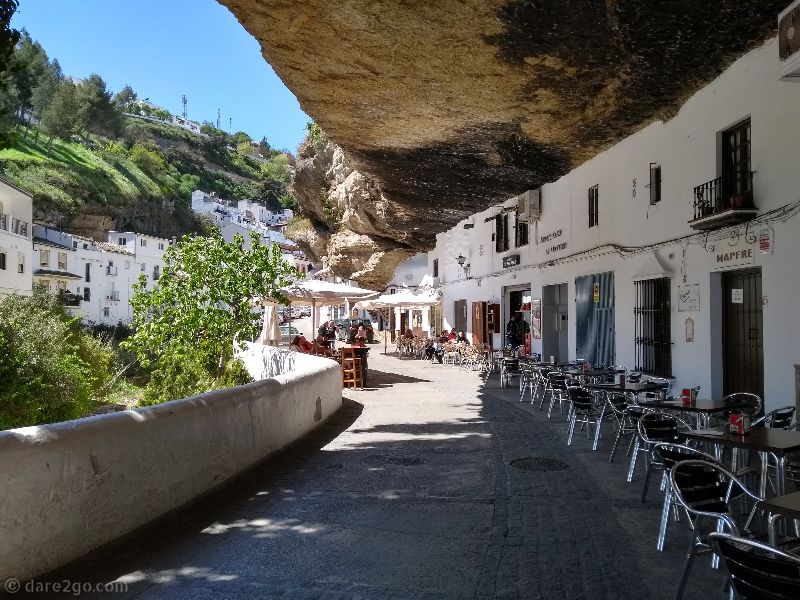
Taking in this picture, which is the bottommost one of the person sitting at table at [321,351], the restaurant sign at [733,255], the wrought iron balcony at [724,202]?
the person sitting at table at [321,351]

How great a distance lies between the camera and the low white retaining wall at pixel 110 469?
3.70 meters

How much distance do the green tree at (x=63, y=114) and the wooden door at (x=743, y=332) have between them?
76.9 metres

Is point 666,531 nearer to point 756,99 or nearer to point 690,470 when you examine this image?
point 690,470

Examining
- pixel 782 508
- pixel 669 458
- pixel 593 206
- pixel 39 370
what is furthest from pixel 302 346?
pixel 782 508

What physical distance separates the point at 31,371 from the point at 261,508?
43.5 feet

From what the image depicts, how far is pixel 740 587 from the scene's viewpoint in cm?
262

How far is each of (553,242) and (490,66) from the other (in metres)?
8.59

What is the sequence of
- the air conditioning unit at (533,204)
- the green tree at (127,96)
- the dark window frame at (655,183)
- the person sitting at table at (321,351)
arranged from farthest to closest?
the green tree at (127,96)
the air conditioning unit at (533,204)
the person sitting at table at (321,351)
the dark window frame at (655,183)

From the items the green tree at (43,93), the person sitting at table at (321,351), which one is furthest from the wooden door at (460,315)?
the green tree at (43,93)

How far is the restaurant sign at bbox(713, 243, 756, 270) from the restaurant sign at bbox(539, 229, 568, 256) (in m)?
6.27

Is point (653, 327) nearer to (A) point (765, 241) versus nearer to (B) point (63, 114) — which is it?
(A) point (765, 241)

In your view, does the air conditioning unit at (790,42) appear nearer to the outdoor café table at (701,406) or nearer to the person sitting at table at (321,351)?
the outdoor café table at (701,406)

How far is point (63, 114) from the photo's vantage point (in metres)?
73.7

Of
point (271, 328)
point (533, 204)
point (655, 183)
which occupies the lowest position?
point (271, 328)
